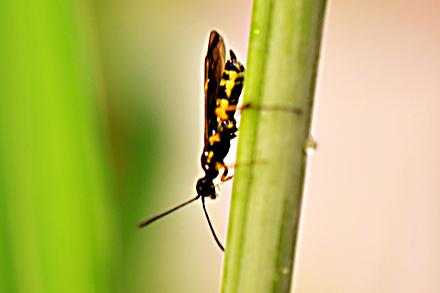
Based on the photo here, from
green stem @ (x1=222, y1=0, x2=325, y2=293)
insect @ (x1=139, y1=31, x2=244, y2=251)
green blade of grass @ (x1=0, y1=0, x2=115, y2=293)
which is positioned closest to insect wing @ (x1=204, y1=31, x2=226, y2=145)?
insect @ (x1=139, y1=31, x2=244, y2=251)

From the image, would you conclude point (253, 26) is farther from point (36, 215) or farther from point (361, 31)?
point (361, 31)

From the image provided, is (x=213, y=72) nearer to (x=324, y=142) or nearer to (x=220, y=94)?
(x=220, y=94)

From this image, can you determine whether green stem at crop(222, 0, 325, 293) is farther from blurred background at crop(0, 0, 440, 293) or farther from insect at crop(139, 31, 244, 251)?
blurred background at crop(0, 0, 440, 293)

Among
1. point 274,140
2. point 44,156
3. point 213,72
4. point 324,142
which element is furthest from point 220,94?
point 324,142

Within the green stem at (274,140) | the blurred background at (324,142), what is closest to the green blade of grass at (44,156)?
the green stem at (274,140)

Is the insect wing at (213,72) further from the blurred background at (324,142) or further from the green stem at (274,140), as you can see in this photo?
the green stem at (274,140)

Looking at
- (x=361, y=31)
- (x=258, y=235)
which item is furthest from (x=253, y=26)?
Answer: (x=361, y=31)
